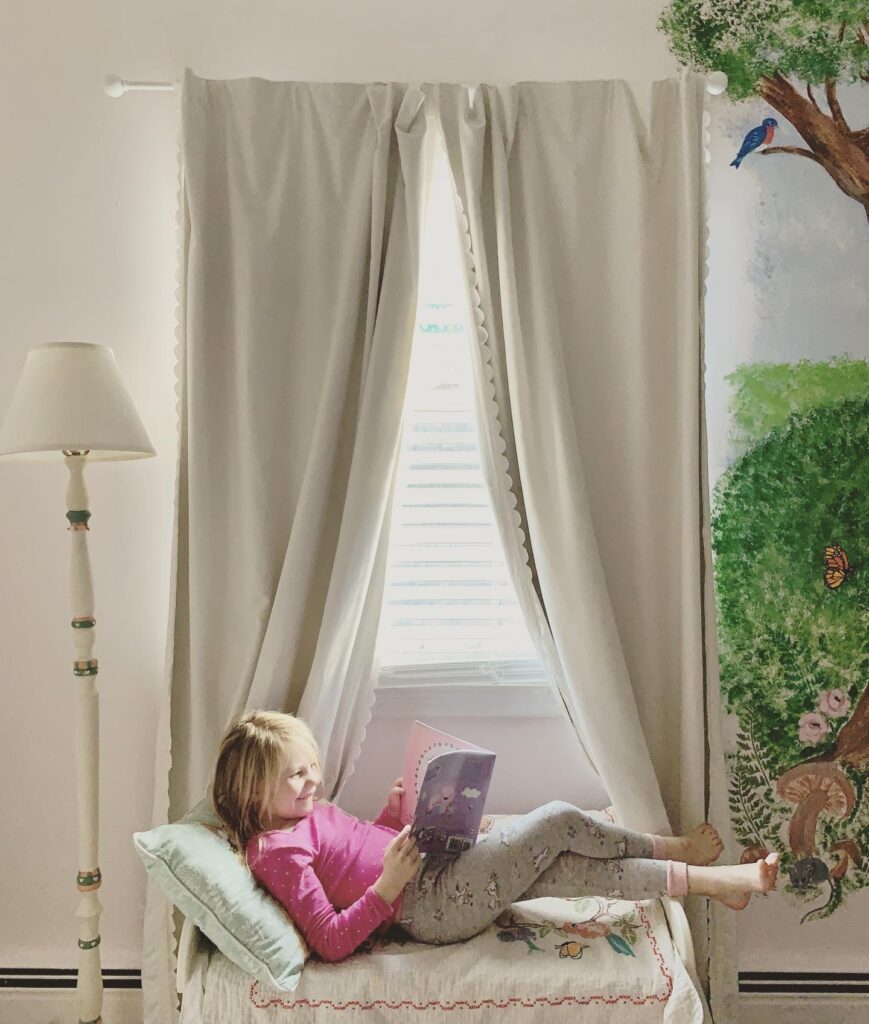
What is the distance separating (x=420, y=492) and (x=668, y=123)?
1.00 m

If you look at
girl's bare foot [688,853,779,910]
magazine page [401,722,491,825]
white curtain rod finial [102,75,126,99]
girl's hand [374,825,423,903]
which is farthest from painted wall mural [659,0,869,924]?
white curtain rod finial [102,75,126,99]

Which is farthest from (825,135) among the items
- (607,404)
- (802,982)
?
(802,982)

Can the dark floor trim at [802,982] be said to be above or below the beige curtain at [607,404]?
below

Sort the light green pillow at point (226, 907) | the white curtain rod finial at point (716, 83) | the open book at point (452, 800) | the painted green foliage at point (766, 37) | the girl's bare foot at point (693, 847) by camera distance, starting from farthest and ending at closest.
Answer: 1. the painted green foliage at point (766, 37)
2. the white curtain rod finial at point (716, 83)
3. the girl's bare foot at point (693, 847)
4. the open book at point (452, 800)
5. the light green pillow at point (226, 907)

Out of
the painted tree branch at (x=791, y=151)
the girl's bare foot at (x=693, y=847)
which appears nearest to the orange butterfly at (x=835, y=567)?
the girl's bare foot at (x=693, y=847)

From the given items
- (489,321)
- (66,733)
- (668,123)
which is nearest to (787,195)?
(668,123)

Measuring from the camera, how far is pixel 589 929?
179cm

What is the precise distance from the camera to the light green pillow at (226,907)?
1.61 meters

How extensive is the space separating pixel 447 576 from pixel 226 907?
36.2 inches

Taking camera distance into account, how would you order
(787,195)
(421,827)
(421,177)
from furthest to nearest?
(787,195)
(421,177)
(421,827)

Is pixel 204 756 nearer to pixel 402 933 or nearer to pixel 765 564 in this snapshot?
pixel 402 933

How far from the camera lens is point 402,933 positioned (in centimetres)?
180

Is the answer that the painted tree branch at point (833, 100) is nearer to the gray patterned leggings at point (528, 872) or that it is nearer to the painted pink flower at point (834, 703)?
the painted pink flower at point (834, 703)

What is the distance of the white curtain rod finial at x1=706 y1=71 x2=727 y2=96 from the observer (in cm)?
207
